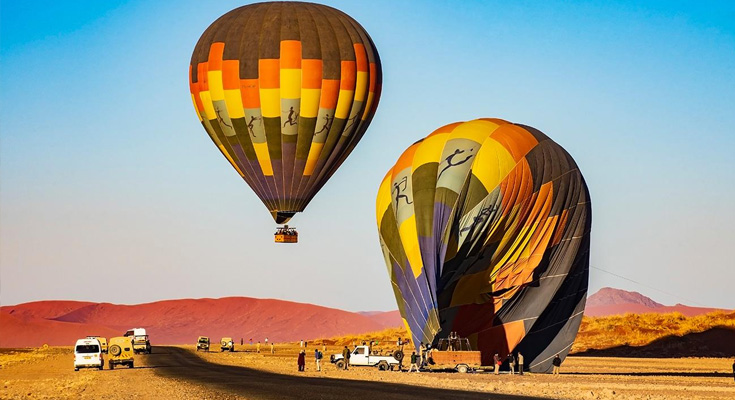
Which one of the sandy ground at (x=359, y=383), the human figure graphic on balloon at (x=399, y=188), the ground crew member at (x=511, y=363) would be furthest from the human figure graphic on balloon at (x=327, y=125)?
the ground crew member at (x=511, y=363)

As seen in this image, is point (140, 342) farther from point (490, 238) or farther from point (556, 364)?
point (490, 238)

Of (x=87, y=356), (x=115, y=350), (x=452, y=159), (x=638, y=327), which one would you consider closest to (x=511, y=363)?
(x=452, y=159)

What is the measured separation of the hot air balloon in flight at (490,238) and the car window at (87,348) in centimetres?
1759

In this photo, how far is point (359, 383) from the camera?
145 ft

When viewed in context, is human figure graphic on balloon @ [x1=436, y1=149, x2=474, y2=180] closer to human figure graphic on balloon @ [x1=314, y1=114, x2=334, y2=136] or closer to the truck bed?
the truck bed

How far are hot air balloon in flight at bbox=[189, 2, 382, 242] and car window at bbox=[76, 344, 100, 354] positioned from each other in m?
12.4

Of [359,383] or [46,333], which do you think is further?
[46,333]

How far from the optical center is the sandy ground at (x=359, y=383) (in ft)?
124

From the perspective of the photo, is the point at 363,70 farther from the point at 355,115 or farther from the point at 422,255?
the point at 422,255

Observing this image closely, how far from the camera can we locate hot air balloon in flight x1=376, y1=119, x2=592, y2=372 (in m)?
49.0

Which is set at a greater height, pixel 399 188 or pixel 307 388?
pixel 399 188

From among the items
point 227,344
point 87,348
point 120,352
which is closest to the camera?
point 87,348

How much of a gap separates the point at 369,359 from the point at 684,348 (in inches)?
1213

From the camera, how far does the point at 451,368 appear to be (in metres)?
50.2
